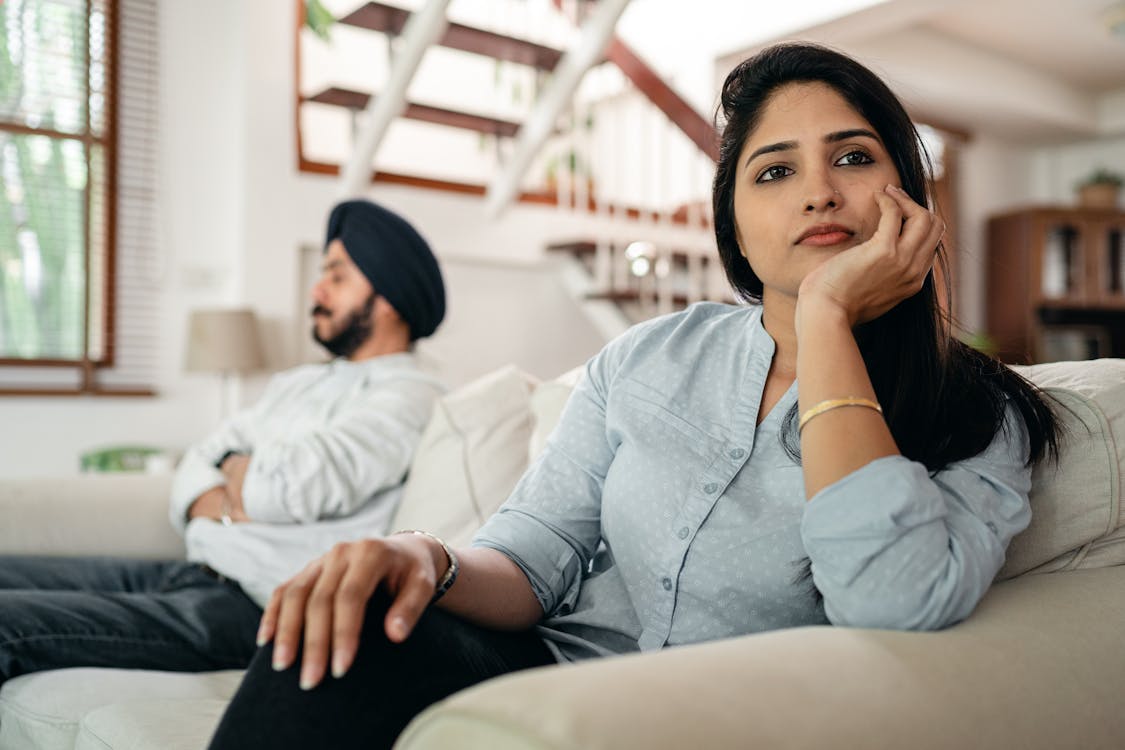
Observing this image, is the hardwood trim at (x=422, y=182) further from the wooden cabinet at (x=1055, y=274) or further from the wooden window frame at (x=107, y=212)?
the wooden cabinet at (x=1055, y=274)

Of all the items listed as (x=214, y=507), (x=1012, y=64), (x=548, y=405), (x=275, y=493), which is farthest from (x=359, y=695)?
(x=1012, y=64)

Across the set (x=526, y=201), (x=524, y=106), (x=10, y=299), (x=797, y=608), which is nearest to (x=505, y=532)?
(x=797, y=608)

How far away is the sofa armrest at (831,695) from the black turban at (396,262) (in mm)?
1751

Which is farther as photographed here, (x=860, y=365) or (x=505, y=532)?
(x=505, y=532)

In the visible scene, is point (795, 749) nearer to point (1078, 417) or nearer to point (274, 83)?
point (1078, 417)

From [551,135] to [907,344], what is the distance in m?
3.37

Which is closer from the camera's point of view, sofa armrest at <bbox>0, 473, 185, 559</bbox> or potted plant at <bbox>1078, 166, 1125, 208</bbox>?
sofa armrest at <bbox>0, 473, 185, 559</bbox>

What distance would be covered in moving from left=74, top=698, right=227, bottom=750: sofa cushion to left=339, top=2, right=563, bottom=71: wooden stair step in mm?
3002

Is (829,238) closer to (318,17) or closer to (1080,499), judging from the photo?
(1080,499)

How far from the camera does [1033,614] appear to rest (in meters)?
0.90

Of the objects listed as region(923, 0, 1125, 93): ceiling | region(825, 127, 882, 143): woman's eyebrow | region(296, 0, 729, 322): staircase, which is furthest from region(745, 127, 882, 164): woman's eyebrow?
region(923, 0, 1125, 93): ceiling

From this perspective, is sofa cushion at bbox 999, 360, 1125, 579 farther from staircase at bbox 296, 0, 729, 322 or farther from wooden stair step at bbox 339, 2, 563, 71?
wooden stair step at bbox 339, 2, 563, 71

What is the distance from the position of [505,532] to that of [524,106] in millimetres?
4378

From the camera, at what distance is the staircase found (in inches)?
163
